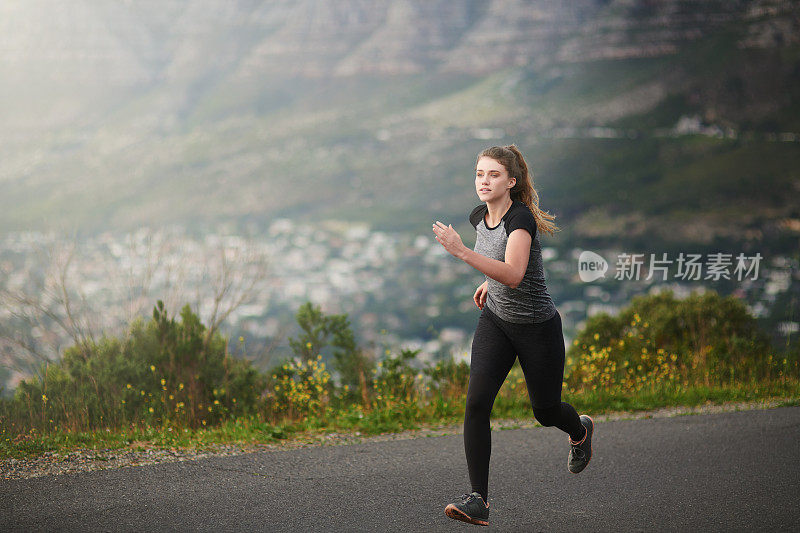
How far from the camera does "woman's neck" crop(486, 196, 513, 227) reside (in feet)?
13.1

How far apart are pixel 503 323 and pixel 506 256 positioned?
1.58 ft

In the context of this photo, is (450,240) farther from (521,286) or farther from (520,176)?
(520,176)

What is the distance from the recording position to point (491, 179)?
13.1 feet

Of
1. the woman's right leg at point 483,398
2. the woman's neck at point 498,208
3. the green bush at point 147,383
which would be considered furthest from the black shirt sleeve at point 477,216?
the green bush at point 147,383

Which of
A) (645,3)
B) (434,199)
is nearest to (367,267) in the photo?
(434,199)

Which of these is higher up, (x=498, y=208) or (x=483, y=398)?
(x=498, y=208)

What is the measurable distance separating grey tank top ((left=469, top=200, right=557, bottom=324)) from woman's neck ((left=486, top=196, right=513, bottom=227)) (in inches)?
Answer: 1.2

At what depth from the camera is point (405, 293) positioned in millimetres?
95375

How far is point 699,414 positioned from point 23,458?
5.56 meters

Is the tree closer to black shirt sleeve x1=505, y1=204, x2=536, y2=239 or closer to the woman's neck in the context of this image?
the woman's neck

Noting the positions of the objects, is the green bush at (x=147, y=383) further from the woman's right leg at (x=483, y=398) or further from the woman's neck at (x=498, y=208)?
the woman's neck at (x=498, y=208)

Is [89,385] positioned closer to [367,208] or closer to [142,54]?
[367,208]

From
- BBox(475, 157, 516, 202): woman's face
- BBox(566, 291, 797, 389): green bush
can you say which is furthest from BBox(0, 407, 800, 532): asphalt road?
BBox(566, 291, 797, 389): green bush

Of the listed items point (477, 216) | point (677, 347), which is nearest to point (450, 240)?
point (477, 216)
